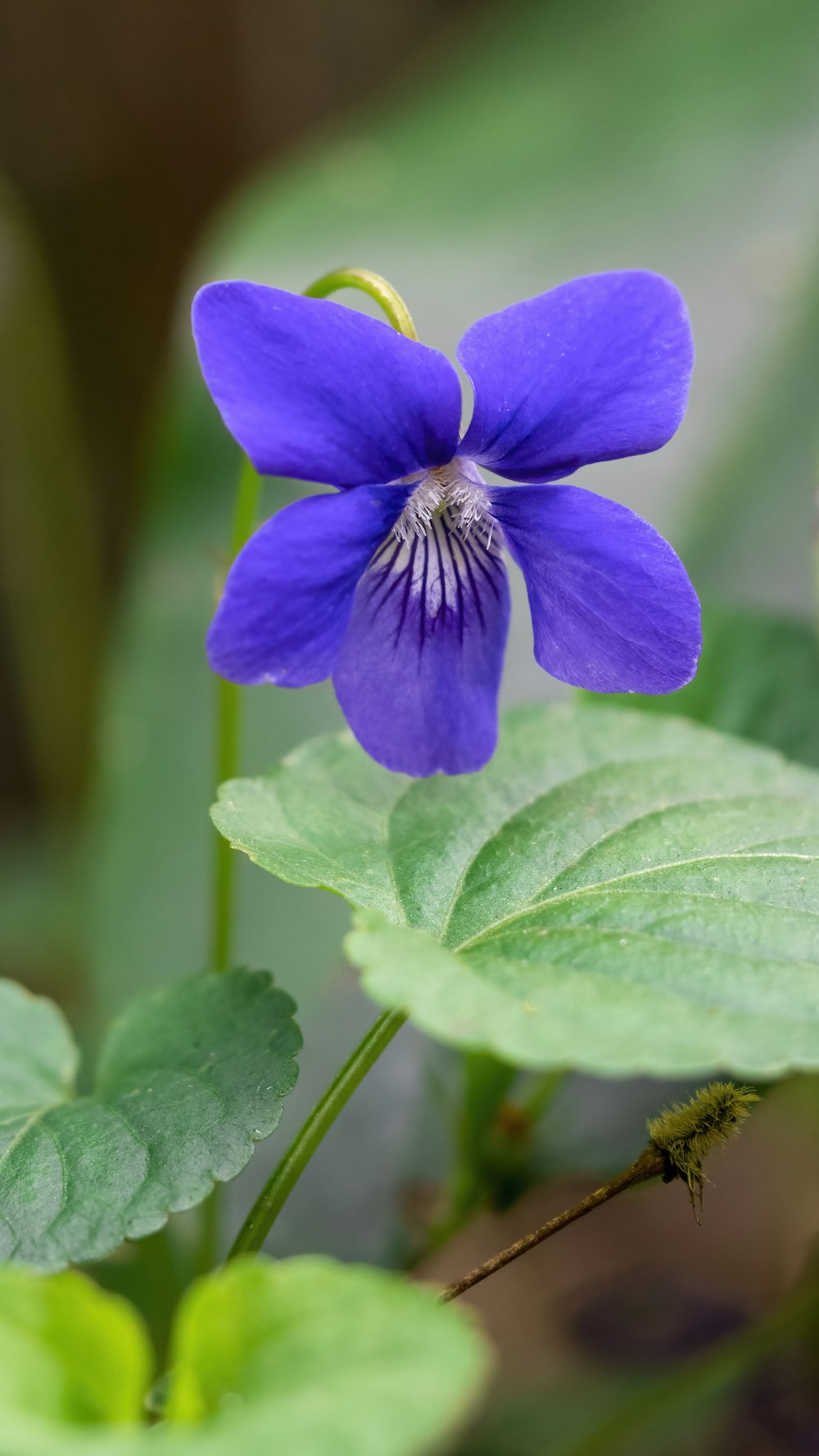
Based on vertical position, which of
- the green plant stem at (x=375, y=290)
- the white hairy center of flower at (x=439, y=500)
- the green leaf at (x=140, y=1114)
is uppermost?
the green plant stem at (x=375, y=290)

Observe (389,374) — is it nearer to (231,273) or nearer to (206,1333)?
(206,1333)

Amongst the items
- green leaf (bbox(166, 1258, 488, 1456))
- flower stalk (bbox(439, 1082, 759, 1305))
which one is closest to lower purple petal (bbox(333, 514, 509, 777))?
flower stalk (bbox(439, 1082, 759, 1305))

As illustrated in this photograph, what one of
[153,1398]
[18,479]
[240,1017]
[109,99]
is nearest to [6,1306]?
[153,1398]

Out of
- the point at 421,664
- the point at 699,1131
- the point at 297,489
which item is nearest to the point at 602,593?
the point at 421,664

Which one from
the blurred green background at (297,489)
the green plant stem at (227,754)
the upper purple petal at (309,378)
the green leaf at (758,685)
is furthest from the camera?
the blurred green background at (297,489)

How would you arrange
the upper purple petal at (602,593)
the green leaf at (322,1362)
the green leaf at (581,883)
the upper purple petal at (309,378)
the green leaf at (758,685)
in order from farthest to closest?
the green leaf at (758,685), the upper purple petal at (602,593), the upper purple petal at (309,378), the green leaf at (581,883), the green leaf at (322,1362)

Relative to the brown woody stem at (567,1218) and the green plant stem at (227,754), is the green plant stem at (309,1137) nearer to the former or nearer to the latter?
the brown woody stem at (567,1218)

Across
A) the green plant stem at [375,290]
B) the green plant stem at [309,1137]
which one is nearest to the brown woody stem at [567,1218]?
the green plant stem at [309,1137]
